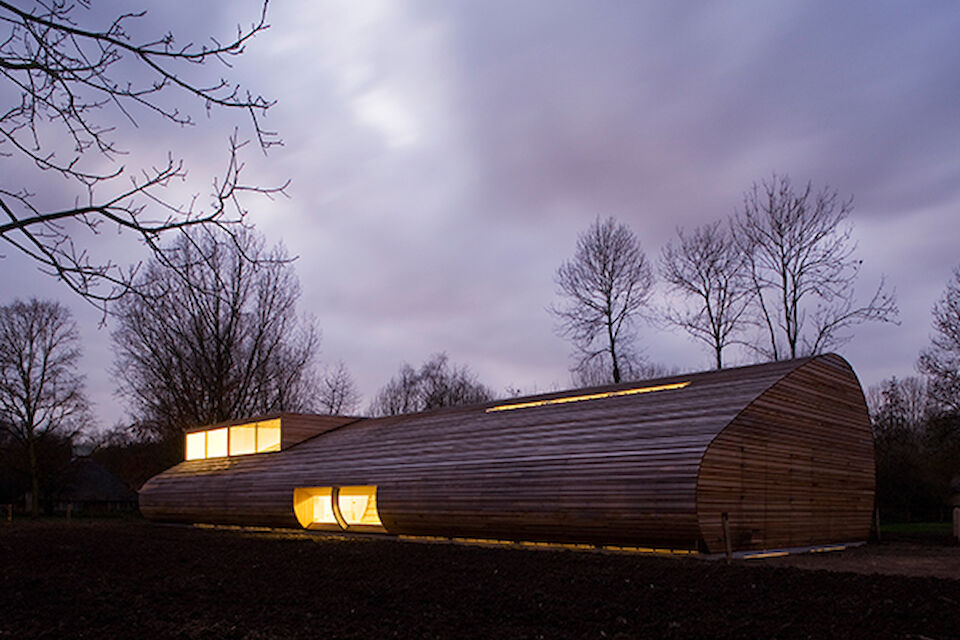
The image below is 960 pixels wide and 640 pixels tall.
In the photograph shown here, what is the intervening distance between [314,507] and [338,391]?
23.5 m

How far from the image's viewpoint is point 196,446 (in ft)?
79.2

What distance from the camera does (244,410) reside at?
96.6 ft

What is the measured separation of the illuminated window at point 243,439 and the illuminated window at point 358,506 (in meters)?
5.04

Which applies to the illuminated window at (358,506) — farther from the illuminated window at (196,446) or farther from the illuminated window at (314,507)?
the illuminated window at (196,446)

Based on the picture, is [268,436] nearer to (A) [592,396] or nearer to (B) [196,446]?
(B) [196,446]

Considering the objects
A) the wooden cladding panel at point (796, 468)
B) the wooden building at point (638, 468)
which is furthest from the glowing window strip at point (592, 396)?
the wooden cladding panel at point (796, 468)

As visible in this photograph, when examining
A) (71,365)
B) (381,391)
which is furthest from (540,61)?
(381,391)

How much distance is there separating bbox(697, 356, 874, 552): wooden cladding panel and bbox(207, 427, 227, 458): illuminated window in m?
16.7

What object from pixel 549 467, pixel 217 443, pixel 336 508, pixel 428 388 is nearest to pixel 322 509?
pixel 336 508

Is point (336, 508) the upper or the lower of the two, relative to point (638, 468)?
lower

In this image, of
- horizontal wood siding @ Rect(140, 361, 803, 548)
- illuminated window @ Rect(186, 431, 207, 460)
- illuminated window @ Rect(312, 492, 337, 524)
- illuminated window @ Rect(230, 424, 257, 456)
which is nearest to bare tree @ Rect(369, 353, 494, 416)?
illuminated window @ Rect(186, 431, 207, 460)

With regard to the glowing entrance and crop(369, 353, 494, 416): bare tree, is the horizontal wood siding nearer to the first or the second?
the glowing entrance

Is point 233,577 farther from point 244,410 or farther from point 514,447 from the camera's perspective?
point 244,410

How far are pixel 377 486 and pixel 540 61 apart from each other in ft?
30.8
